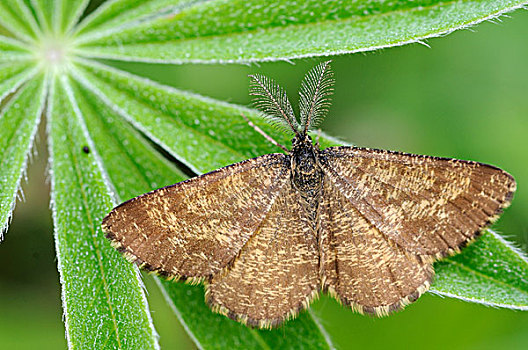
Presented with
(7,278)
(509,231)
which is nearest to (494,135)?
(509,231)

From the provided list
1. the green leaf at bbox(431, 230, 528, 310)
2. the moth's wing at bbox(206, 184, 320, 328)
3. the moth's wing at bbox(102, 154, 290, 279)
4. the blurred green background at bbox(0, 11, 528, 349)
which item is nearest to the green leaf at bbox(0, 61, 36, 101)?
the blurred green background at bbox(0, 11, 528, 349)

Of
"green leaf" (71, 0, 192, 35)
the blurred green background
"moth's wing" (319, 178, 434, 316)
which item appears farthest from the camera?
the blurred green background

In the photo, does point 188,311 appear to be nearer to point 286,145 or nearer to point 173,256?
point 173,256

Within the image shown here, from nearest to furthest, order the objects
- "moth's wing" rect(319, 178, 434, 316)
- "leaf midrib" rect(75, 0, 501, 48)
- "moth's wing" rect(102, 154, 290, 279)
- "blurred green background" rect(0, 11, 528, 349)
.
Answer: "moth's wing" rect(102, 154, 290, 279), "moth's wing" rect(319, 178, 434, 316), "leaf midrib" rect(75, 0, 501, 48), "blurred green background" rect(0, 11, 528, 349)

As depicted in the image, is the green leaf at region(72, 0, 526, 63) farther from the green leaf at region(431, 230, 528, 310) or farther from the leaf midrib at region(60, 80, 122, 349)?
the green leaf at region(431, 230, 528, 310)

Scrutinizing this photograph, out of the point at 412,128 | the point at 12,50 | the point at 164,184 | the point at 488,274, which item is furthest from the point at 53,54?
the point at 488,274

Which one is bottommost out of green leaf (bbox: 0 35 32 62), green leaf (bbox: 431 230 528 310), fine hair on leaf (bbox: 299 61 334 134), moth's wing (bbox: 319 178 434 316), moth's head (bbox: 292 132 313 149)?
green leaf (bbox: 431 230 528 310)
